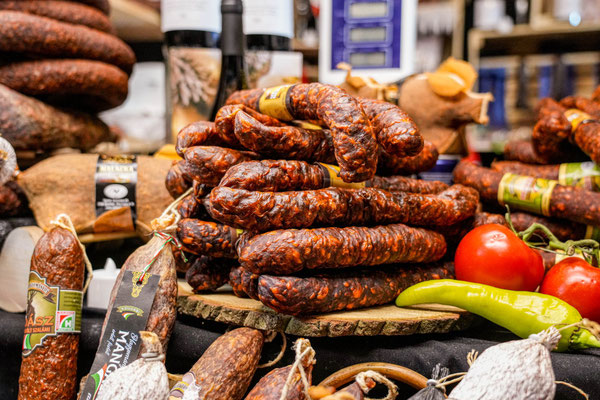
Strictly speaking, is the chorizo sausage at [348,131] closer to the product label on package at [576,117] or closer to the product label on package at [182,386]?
the product label on package at [182,386]

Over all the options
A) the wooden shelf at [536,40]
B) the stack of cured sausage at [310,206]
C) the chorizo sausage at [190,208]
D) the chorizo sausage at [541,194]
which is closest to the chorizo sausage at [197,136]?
the stack of cured sausage at [310,206]

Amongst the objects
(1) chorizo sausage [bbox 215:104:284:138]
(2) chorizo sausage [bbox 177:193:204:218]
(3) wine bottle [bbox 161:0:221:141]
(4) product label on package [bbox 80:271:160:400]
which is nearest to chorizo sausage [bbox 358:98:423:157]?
(1) chorizo sausage [bbox 215:104:284:138]

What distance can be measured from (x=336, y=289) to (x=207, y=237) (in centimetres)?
31

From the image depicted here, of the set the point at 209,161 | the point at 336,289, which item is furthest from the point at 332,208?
the point at 209,161

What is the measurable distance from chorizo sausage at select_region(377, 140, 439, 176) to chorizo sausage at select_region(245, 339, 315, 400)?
564mm

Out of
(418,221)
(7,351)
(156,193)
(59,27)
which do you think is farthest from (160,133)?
(418,221)

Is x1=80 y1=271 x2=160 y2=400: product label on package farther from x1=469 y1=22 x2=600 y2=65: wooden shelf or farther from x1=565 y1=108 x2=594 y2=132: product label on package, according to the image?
x1=469 y1=22 x2=600 y2=65: wooden shelf

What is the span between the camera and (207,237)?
3.83 ft

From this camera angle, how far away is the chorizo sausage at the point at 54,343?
1.11m

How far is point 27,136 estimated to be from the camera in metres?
1.64

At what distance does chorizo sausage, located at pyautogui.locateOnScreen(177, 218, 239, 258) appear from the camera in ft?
3.83

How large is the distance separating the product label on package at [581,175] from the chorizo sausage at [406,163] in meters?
0.40

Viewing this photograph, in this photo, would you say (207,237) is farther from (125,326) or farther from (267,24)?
(267,24)

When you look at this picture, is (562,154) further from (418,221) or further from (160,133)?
(160,133)
